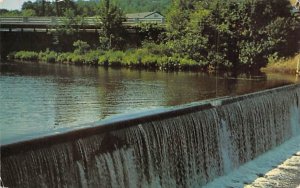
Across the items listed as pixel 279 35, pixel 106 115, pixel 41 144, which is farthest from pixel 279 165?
pixel 279 35

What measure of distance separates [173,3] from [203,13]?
5.49 metres

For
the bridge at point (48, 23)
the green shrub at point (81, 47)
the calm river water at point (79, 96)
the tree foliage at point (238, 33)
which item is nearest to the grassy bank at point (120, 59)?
the green shrub at point (81, 47)

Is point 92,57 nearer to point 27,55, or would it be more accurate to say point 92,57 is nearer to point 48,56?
point 48,56

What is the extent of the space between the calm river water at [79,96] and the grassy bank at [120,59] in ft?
23.6

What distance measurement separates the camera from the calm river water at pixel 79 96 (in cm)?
1212

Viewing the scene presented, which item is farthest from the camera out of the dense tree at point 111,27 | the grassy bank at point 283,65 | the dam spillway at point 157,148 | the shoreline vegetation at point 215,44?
the dense tree at point 111,27

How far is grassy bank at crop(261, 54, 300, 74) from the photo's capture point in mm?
32312

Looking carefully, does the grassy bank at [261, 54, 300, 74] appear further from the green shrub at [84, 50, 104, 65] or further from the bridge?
the green shrub at [84, 50, 104, 65]

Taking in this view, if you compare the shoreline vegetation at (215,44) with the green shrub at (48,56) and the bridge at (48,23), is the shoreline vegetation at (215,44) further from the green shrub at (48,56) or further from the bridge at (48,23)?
the bridge at (48,23)

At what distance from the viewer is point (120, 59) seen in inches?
1361

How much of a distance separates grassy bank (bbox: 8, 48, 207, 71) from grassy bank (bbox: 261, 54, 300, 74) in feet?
14.5

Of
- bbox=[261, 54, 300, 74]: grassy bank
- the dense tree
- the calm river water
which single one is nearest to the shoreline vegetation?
bbox=[261, 54, 300, 74]: grassy bank

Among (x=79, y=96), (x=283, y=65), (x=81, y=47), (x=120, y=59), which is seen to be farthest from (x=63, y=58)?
(x=79, y=96)

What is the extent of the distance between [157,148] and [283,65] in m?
25.3
